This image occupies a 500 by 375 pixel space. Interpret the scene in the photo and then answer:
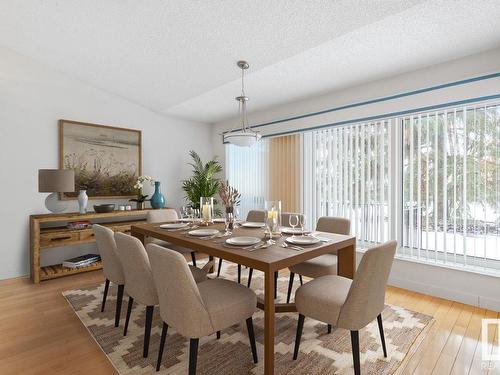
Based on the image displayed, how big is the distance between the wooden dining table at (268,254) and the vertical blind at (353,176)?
1.40 meters

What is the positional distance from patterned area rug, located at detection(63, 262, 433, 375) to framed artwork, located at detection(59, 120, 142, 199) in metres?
2.09

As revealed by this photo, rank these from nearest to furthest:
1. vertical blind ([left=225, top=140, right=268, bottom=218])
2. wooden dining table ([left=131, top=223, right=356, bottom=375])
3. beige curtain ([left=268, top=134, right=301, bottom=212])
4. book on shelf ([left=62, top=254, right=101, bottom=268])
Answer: wooden dining table ([left=131, top=223, right=356, bottom=375]) < book on shelf ([left=62, top=254, right=101, bottom=268]) < beige curtain ([left=268, top=134, right=301, bottom=212]) < vertical blind ([left=225, top=140, right=268, bottom=218])

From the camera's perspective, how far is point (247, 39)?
275 cm

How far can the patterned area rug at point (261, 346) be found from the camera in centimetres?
184

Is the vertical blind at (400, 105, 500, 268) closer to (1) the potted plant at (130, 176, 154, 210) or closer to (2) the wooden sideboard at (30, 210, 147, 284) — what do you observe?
(1) the potted plant at (130, 176, 154, 210)

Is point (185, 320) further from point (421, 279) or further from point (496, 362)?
point (421, 279)

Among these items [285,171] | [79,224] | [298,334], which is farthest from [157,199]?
[298,334]

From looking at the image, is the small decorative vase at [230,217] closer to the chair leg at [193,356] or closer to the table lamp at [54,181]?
the chair leg at [193,356]

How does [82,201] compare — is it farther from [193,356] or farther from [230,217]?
[193,356]

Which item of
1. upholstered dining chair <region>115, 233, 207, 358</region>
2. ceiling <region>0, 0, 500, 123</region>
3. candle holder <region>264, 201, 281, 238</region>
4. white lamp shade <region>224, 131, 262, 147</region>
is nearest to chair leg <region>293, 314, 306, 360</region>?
candle holder <region>264, 201, 281, 238</region>

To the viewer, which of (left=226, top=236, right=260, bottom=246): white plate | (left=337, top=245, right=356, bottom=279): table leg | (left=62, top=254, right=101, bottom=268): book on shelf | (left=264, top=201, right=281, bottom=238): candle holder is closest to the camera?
(left=226, top=236, right=260, bottom=246): white plate

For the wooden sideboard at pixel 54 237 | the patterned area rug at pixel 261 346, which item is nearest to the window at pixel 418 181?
the patterned area rug at pixel 261 346

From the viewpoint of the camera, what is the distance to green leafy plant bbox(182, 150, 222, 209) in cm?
503

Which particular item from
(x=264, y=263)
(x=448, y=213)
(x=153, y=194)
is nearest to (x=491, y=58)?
(x=448, y=213)
